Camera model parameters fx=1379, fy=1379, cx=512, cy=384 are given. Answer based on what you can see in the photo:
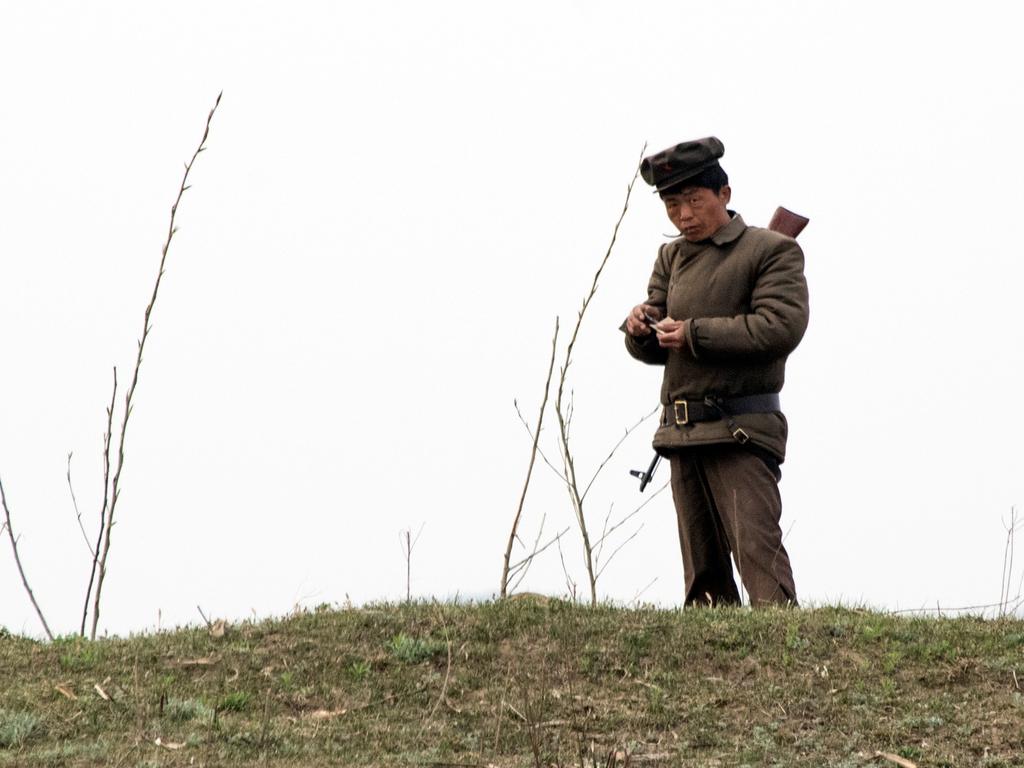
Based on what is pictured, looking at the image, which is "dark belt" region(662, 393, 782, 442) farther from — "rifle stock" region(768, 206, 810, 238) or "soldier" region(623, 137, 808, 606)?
"rifle stock" region(768, 206, 810, 238)

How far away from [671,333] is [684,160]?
1030 millimetres

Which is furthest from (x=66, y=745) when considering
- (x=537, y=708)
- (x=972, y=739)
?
(x=972, y=739)

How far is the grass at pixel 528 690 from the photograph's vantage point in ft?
19.4

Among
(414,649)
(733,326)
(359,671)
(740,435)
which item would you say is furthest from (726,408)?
(359,671)

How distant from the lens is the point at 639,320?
822 centimetres

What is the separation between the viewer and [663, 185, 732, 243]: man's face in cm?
819

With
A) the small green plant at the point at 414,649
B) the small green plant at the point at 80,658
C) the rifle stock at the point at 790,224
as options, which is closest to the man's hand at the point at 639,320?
the rifle stock at the point at 790,224

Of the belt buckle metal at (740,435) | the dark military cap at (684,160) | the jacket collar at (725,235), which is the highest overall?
the dark military cap at (684,160)

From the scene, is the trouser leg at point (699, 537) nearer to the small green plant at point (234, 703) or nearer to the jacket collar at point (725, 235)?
the jacket collar at point (725, 235)

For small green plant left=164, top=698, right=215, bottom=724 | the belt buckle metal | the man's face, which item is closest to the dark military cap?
the man's face

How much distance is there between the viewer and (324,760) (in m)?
5.68

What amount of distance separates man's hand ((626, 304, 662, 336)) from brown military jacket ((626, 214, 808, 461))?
86mm

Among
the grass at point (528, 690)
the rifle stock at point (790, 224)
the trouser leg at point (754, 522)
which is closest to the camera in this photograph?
the grass at point (528, 690)

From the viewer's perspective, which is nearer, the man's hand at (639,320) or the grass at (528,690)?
the grass at (528,690)
